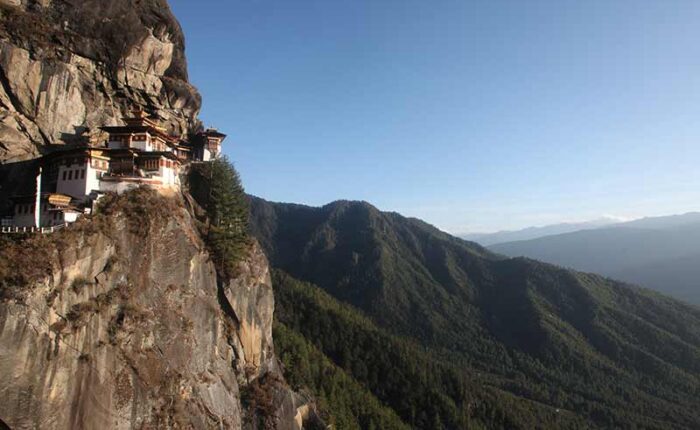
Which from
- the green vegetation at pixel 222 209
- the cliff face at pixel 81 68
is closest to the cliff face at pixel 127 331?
the green vegetation at pixel 222 209

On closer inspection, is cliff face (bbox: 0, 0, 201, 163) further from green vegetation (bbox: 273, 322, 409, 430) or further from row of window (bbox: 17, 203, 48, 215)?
green vegetation (bbox: 273, 322, 409, 430)

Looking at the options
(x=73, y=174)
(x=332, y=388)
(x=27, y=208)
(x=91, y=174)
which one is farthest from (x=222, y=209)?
(x=332, y=388)

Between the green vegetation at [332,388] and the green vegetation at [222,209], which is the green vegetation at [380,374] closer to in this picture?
the green vegetation at [332,388]

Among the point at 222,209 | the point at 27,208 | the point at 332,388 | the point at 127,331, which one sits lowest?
the point at 332,388

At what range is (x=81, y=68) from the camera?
174 ft

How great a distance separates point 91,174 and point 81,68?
16.2 meters

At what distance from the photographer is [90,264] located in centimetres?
3694

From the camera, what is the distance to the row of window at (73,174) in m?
45.8

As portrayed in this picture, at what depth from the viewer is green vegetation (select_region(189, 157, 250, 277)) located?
177ft

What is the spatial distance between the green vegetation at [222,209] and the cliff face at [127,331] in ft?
8.91

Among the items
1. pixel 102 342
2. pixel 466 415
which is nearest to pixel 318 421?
pixel 102 342

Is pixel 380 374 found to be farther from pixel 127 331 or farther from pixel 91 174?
pixel 91 174

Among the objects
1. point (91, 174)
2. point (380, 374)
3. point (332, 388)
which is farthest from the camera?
point (380, 374)

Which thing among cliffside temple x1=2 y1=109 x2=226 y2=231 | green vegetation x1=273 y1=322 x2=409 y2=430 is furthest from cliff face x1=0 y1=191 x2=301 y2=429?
green vegetation x1=273 y1=322 x2=409 y2=430
